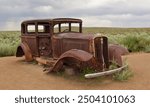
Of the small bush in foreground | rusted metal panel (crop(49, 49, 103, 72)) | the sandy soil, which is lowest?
the sandy soil

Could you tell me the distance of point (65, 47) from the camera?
406 inches

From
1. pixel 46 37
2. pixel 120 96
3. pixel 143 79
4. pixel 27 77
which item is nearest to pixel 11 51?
pixel 46 37

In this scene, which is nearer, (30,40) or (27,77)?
(27,77)

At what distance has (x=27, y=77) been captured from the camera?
9.90 metres

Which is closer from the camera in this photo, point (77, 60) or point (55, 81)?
point (55, 81)

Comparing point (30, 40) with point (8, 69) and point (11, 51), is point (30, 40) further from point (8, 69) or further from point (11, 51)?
point (11, 51)

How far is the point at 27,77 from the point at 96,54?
229cm

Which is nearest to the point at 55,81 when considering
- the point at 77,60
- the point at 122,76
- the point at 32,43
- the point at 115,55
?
the point at 77,60

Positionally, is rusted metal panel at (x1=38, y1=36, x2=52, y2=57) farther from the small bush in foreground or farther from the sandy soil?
the small bush in foreground

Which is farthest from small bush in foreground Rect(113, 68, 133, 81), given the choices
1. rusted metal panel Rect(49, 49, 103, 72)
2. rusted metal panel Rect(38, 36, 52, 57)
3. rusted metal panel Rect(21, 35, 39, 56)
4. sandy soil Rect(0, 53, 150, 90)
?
rusted metal panel Rect(21, 35, 39, 56)

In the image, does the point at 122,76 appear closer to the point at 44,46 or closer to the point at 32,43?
the point at 44,46

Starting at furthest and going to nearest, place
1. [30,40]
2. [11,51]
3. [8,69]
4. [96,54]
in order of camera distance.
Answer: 1. [11,51]
2. [30,40]
3. [8,69]
4. [96,54]

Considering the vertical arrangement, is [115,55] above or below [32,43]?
below

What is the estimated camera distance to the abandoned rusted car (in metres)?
9.33
